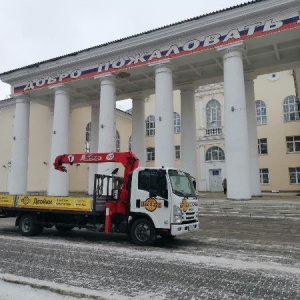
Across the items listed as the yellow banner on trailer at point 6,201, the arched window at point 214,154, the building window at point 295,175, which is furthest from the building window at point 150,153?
the yellow banner on trailer at point 6,201

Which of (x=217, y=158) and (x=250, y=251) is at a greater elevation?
(x=217, y=158)

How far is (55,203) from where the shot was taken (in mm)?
10914

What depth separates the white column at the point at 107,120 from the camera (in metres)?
21.3

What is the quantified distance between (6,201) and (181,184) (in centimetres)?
699

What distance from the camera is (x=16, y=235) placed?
1138 cm

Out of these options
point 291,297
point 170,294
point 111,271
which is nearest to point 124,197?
point 111,271

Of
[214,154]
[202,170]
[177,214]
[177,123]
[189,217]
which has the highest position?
[177,123]


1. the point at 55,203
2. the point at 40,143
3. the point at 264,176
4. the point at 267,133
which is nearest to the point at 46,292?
the point at 55,203

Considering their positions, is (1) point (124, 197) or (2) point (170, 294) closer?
(2) point (170, 294)

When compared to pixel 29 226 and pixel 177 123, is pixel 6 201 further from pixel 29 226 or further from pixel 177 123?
pixel 177 123

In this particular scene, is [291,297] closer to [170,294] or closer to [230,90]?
[170,294]

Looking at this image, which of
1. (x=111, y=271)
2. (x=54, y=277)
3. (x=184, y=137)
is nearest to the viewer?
(x=54, y=277)

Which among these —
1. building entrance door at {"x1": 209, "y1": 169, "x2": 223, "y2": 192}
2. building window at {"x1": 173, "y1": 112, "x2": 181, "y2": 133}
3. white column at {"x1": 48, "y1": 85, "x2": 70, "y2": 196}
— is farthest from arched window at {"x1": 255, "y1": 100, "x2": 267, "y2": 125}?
white column at {"x1": 48, "y1": 85, "x2": 70, "y2": 196}

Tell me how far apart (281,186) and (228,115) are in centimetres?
1903
